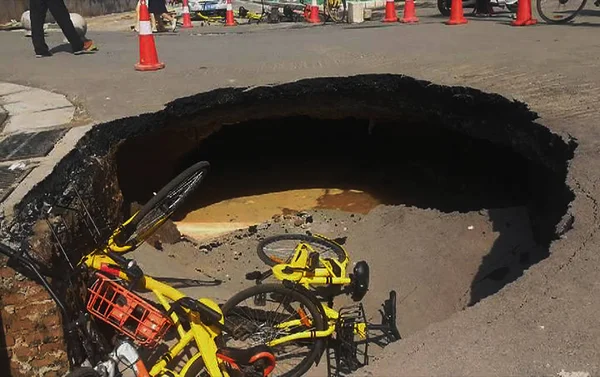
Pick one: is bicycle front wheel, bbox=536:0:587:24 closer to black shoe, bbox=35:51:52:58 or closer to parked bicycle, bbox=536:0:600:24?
parked bicycle, bbox=536:0:600:24

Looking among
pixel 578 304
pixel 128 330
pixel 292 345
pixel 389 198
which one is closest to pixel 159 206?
pixel 128 330

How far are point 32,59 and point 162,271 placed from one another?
4959 millimetres

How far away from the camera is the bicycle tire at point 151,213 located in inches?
135

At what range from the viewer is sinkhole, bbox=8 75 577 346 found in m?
4.91

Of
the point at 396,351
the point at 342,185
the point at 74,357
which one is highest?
the point at 396,351

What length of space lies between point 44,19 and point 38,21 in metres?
0.09

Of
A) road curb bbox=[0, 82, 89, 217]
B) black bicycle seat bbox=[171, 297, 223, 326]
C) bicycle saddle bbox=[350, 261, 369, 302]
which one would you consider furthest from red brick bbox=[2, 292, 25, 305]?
bicycle saddle bbox=[350, 261, 369, 302]

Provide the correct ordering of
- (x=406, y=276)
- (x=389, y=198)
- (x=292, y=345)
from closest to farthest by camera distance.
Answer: (x=292, y=345)
(x=406, y=276)
(x=389, y=198)

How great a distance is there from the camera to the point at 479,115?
18.2ft

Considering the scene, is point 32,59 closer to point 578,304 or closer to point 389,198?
point 389,198

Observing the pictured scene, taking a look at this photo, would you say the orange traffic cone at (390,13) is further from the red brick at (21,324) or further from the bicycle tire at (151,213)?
the red brick at (21,324)

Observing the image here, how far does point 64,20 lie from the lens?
27.2ft

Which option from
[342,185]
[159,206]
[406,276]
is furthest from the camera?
[342,185]

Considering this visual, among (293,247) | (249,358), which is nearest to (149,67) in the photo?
(293,247)
